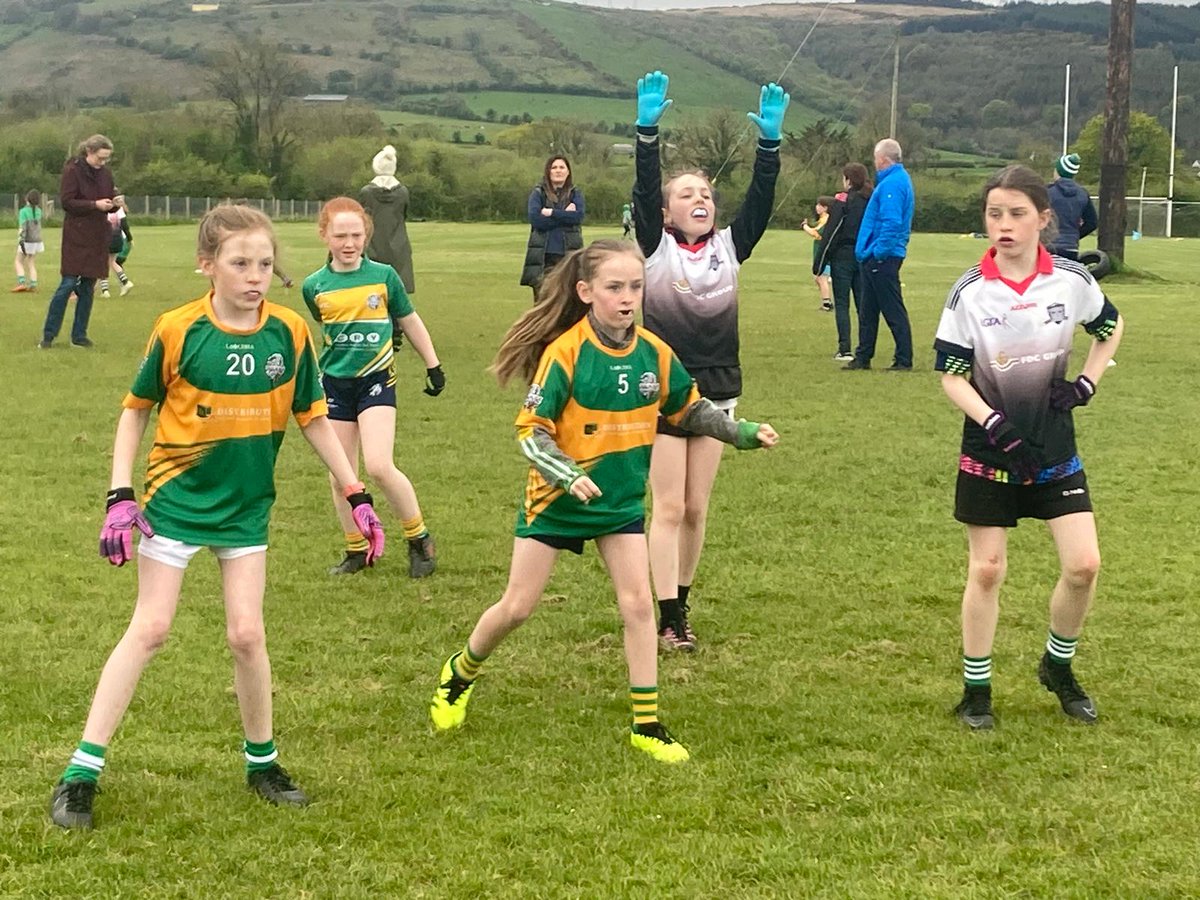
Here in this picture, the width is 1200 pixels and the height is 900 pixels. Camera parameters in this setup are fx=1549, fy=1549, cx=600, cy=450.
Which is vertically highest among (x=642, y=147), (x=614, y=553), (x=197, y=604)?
(x=642, y=147)

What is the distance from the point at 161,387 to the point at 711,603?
361cm

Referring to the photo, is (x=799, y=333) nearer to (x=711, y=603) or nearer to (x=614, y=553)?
(x=711, y=603)

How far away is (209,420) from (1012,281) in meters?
3.01

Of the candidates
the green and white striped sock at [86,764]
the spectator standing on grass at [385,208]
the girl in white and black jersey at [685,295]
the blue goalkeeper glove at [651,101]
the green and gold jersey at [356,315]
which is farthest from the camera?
the spectator standing on grass at [385,208]

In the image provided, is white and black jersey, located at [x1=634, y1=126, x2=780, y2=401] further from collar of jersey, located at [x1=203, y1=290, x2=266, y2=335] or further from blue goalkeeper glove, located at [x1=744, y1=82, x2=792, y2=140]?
collar of jersey, located at [x1=203, y1=290, x2=266, y2=335]

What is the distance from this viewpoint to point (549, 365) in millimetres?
5707

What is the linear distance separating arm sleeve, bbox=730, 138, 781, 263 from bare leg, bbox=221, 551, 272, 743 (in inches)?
119

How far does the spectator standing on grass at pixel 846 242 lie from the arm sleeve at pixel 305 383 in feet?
44.3

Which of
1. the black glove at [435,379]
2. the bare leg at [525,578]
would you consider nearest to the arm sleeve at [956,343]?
the bare leg at [525,578]

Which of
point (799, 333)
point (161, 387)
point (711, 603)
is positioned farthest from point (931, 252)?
point (161, 387)

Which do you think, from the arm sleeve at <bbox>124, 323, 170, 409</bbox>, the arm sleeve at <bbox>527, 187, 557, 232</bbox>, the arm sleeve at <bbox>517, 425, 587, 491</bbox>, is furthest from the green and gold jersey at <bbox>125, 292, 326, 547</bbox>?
the arm sleeve at <bbox>527, 187, 557, 232</bbox>

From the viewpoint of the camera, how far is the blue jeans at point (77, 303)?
60.8 ft

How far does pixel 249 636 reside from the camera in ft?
16.6

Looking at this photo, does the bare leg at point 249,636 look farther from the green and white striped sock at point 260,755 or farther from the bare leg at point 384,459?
the bare leg at point 384,459
